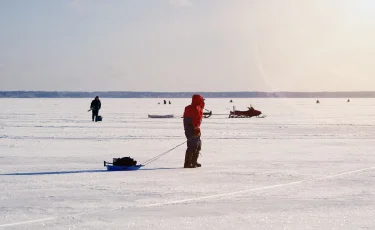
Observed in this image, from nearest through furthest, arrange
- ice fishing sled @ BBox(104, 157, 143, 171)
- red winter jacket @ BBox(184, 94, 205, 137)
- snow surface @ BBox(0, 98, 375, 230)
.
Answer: snow surface @ BBox(0, 98, 375, 230) < ice fishing sled @ BBox(104, 157, 143, 171) < red winter jacket @ BBox(184, 94, 205, 137)

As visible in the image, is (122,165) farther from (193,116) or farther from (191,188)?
(191,188)

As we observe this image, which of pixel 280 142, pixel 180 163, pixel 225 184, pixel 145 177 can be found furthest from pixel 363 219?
pixel 280 142

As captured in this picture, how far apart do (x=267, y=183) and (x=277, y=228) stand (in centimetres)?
348

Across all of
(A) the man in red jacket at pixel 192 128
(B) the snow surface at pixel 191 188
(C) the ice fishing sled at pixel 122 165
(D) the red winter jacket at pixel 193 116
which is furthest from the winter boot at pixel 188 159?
(C) the ice fishing sled at pixel 122 165

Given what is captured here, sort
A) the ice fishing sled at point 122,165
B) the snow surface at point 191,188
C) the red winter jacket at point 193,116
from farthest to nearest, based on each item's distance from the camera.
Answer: the red winter jacket at point 193,116 < the ice fishing sled at point 122,165 < the snow surface at point 191,188

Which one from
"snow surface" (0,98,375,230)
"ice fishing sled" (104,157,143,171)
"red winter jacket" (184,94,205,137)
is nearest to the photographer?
"snow surface" (0,98,375,230)

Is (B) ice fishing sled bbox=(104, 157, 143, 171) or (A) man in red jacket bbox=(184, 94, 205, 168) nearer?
(B) ice fishing sled bbox=(104, 157, 143, 171)

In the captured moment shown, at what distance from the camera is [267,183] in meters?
10.1

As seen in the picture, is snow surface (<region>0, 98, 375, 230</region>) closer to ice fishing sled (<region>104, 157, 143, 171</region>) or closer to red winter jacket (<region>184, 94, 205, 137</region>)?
ice fishing sled (<region>104, 157, 143, 171</region>)

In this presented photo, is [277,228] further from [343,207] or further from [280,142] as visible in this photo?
[280,142]

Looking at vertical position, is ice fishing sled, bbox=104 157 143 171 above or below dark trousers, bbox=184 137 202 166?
below

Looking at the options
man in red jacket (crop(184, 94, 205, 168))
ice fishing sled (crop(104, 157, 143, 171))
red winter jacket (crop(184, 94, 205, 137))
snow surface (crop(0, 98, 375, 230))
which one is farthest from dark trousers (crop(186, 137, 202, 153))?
ice fishing sled (crop(104, 157, 143, 171))

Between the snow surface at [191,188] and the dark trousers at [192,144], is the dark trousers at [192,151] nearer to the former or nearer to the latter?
the dark trousers at [192,144]

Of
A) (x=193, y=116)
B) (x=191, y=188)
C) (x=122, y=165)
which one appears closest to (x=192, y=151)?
(x=193, y=116)
